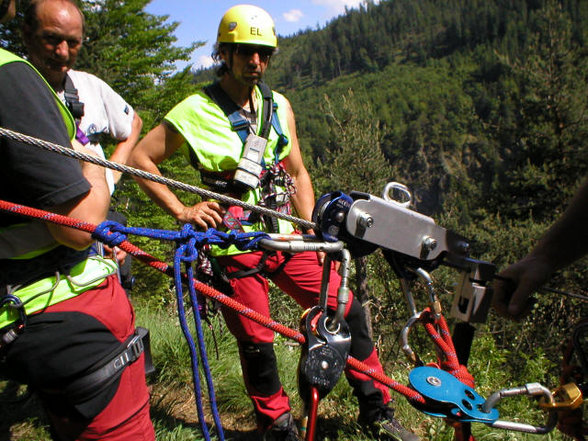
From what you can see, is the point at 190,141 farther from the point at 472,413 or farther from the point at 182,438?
the point at 472,413

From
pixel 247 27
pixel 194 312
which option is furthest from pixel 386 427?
pixel 247 27

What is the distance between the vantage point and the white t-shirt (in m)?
2.64

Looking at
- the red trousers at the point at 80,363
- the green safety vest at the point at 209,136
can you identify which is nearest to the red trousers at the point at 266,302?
the green safety vest at the point at 209,136

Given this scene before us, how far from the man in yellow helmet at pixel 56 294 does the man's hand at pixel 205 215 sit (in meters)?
0.83

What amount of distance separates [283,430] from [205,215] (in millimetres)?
1248

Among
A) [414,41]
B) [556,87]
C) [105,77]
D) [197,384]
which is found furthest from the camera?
[414,41]

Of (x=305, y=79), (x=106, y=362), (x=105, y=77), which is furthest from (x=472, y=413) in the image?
(x=305, y=79)

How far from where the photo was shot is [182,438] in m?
2.56

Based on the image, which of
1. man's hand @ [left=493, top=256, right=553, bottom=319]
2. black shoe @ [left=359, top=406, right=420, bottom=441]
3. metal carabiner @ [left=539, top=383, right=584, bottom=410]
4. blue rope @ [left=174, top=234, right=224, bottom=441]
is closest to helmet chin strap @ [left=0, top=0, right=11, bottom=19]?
blue rope @ [left=174, top=234, right=224, bottom=441]

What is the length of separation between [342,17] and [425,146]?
97659 millimetres

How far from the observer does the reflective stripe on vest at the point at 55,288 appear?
1.36m

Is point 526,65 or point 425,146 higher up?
point 526,65

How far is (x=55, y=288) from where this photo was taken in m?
1.42

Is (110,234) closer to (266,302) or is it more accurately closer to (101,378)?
(101,378)
